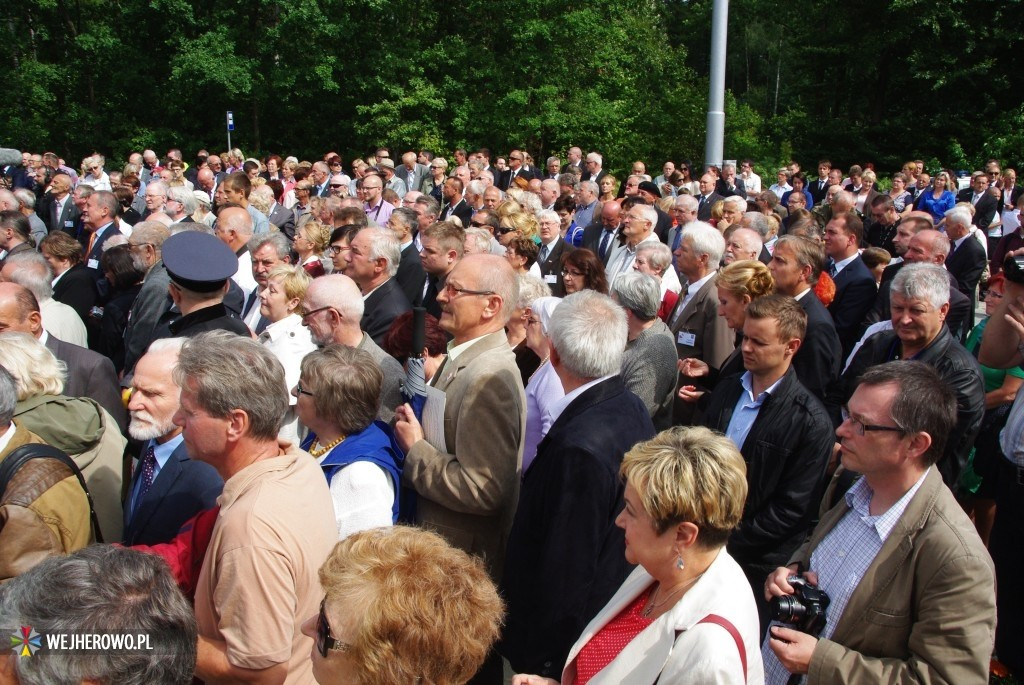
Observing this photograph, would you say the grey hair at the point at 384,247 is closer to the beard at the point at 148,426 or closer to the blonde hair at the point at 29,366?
the blonde hair at the point at 29,366

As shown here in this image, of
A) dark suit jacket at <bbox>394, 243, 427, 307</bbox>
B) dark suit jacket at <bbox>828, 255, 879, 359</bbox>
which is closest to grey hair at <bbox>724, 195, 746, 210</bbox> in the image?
dark suit jacket at <bbox>828, 255, 879, 359</bbox>

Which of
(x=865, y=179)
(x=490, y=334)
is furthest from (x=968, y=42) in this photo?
(x=490, y=334)

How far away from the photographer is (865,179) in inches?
609

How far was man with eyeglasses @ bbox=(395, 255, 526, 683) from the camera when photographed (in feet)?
10.5

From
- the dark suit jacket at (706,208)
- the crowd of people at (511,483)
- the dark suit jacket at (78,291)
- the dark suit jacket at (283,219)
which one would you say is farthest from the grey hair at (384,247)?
the dark suit jacket at (706,208)

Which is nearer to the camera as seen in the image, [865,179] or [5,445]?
[5,445]

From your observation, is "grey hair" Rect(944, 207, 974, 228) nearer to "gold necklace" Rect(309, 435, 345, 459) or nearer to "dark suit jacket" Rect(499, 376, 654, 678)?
"dark suit jacket" Rect(499, 376, 654, 678)

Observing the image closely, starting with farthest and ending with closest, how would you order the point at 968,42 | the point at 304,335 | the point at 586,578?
the point at 968,42 → the point at 304,335 → the point at 586,578

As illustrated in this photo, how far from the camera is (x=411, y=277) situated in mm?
7391

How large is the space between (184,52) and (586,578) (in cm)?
2707

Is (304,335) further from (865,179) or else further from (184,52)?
(184,52)

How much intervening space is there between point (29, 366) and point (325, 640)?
7.09 feet

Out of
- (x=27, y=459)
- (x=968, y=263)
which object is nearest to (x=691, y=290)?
(x=27, y=459)

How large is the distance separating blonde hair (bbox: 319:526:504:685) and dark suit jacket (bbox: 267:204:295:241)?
28.6ft
